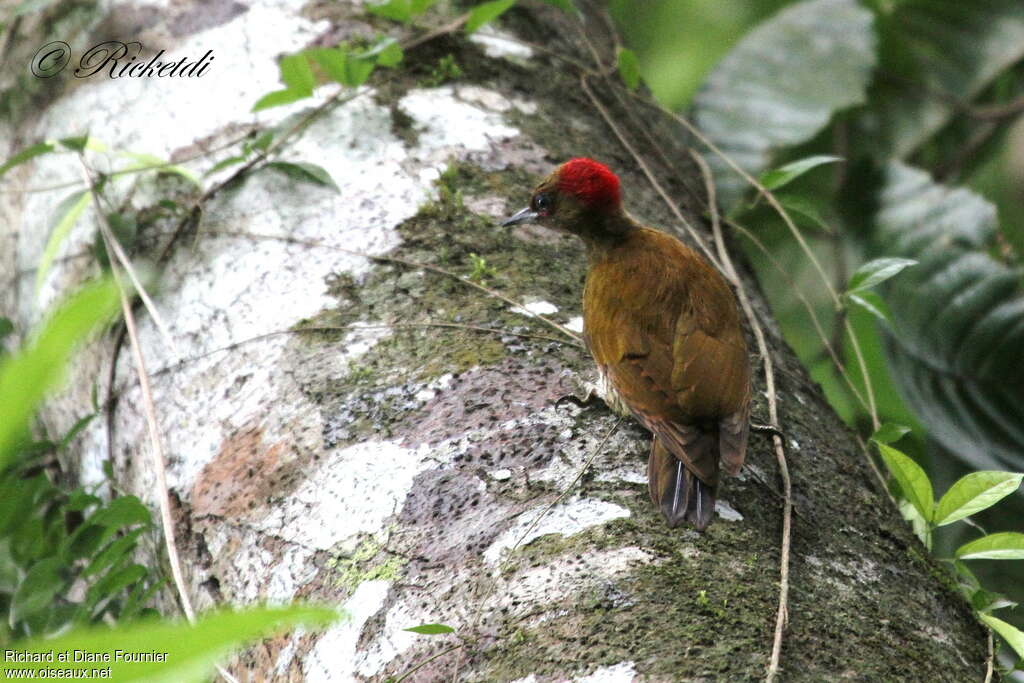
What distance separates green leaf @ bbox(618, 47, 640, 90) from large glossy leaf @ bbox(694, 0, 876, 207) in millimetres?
822

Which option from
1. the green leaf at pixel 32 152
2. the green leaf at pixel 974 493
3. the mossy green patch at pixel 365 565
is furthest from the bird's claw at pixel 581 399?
the green leaf at pixel 32 152

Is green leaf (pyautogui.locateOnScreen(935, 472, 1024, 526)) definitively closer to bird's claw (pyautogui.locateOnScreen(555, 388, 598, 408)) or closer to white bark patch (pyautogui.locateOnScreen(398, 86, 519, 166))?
bird's claw (pyautogui.locateOnScreen(555, 388, 598, 408))

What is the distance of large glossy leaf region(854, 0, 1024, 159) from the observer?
4.07 meters

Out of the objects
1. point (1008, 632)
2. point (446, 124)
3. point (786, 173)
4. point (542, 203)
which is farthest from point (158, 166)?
point (1008, 632)

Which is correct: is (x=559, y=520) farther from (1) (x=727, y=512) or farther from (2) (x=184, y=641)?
(2) (x=184, y=641)

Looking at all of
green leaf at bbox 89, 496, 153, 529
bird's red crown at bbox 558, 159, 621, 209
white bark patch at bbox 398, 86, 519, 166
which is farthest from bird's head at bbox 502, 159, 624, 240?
green leaf at bbox 89, 496, 153, 529

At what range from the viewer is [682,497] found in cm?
160

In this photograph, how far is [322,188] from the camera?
2.41 meters

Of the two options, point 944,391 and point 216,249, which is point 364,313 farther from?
point 944,391

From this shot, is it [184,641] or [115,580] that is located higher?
[184,641]

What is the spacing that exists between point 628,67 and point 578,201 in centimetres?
78

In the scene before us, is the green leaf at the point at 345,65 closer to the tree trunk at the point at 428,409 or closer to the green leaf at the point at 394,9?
the tree trunk at the point at 428,409

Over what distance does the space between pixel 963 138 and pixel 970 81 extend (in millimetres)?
224

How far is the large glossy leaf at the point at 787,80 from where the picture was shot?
Answer: 3.71 metres
